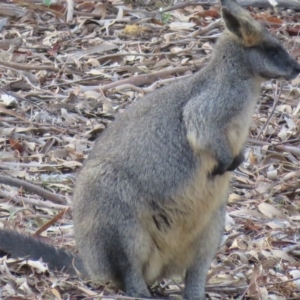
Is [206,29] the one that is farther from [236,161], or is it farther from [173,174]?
[173,174]

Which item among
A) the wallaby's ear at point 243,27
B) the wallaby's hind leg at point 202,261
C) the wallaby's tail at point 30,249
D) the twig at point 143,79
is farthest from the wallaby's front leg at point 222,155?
the twig at point 143,79

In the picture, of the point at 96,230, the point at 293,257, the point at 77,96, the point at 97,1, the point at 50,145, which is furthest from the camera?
the point at 97,1

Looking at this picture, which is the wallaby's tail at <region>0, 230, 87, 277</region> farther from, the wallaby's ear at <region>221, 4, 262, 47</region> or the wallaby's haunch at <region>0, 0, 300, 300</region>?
the wallaby's ear at <region>221, 4, 262, 47</region>

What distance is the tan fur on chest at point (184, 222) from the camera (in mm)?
5242

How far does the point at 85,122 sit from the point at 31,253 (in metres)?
2.36

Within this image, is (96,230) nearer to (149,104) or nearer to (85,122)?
(149,104)

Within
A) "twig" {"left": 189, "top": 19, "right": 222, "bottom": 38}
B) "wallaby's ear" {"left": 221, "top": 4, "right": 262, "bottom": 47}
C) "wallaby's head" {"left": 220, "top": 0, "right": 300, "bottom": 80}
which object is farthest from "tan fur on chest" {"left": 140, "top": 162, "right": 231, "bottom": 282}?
"twig" {"left": 189, "top": 19, "right": 222, "bottom": 38}

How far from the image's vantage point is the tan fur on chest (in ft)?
17.2

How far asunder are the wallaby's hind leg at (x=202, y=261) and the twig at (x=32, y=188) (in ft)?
4.44

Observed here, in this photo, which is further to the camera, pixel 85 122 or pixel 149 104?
pixel 85 122

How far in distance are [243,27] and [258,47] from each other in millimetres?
146

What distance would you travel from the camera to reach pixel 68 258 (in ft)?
17.9

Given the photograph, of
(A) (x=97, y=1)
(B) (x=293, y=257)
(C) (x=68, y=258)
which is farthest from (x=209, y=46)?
(C) (x=68, y=258)

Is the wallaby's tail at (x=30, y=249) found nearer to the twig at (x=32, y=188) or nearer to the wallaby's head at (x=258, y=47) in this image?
the twig at (x=32, y=188)
